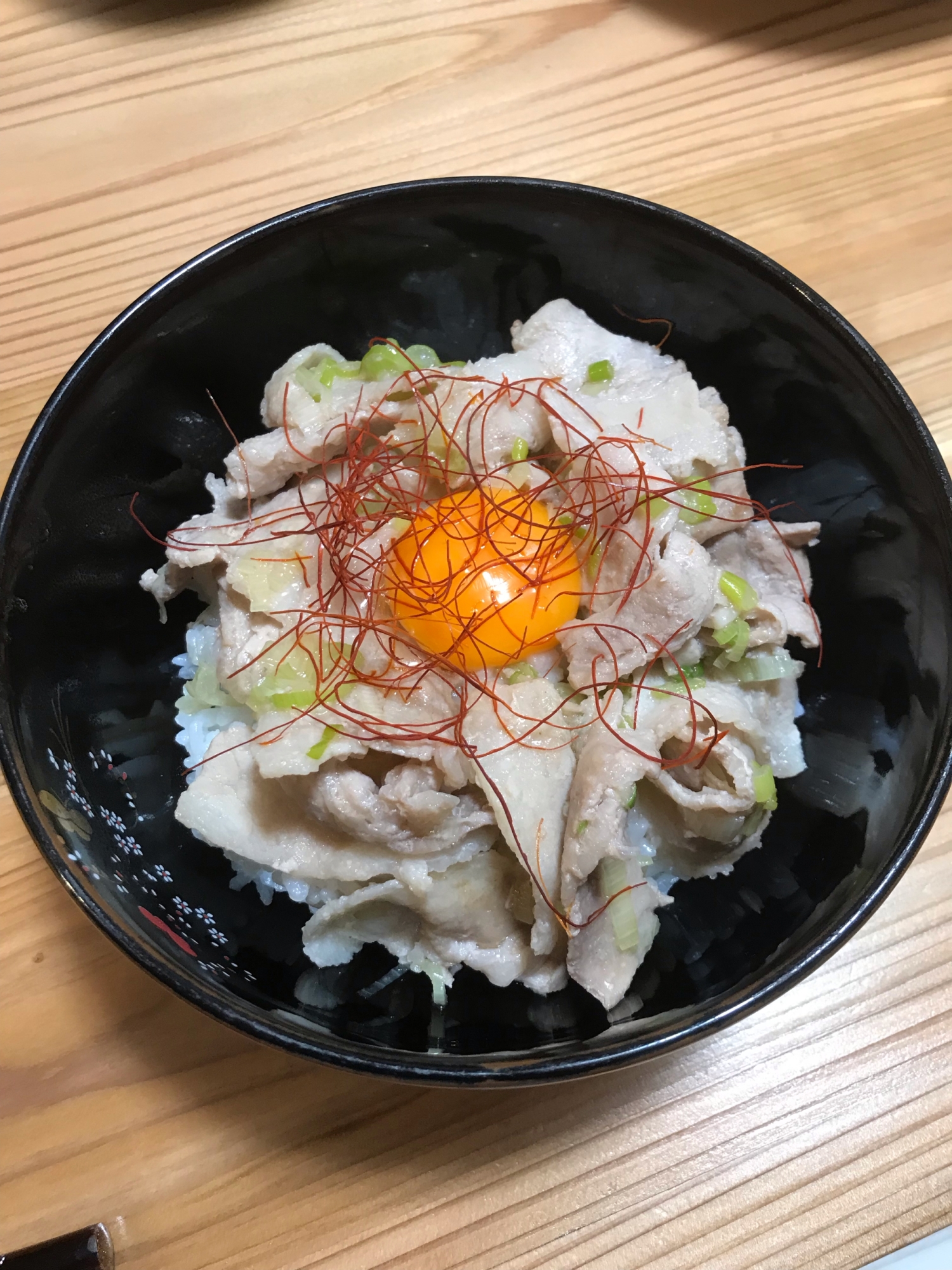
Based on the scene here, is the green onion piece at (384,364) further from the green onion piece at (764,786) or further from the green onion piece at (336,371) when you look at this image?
the green onion piece at (764,786)

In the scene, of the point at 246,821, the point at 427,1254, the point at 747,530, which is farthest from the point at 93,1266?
the point at 747,530

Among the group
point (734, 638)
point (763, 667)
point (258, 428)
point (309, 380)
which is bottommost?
point (763, 667)

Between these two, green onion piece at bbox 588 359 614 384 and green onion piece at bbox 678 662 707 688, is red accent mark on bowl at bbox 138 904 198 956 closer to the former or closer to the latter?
green onion piece at bbox 678 662 707 688

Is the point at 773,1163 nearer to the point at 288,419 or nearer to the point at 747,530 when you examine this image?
the point at 747,530

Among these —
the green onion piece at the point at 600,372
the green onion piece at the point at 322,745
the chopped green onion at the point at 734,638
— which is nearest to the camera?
the green onion piece at the point at 322,745

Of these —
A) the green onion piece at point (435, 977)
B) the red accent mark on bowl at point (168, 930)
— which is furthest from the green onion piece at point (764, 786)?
the red accent mark on bowl at point (168, 930)

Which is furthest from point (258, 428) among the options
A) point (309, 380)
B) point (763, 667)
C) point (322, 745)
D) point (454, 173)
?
point (763, 667)

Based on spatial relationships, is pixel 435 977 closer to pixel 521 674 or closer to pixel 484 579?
pixel 521 674
